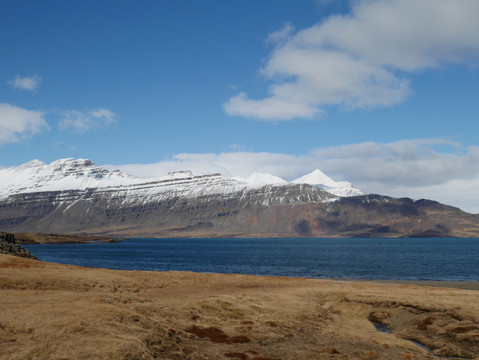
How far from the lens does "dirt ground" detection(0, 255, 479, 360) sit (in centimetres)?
2322

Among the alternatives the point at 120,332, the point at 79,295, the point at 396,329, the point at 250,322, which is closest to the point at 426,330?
the point at 396,329

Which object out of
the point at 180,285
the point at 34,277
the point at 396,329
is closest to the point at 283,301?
the point at 396,329

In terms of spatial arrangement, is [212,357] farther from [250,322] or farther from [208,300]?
[208,300]

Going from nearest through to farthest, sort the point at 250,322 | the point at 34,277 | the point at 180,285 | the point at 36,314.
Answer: the point at 36,314, the point at 250,322, the point at 34,277, the point at 180,285

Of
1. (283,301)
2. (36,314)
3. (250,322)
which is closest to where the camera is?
(36,314)

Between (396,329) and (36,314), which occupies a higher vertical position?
(36,314)

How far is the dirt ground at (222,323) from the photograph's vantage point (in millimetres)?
23219

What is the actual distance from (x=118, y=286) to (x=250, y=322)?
1928cm

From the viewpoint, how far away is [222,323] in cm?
3102

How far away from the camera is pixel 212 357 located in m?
23.6

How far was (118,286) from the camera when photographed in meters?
45.2

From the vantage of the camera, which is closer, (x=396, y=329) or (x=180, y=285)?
(x=396, y=329)

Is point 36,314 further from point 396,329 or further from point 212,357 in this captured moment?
point 396,329

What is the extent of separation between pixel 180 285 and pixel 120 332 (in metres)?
26.6
